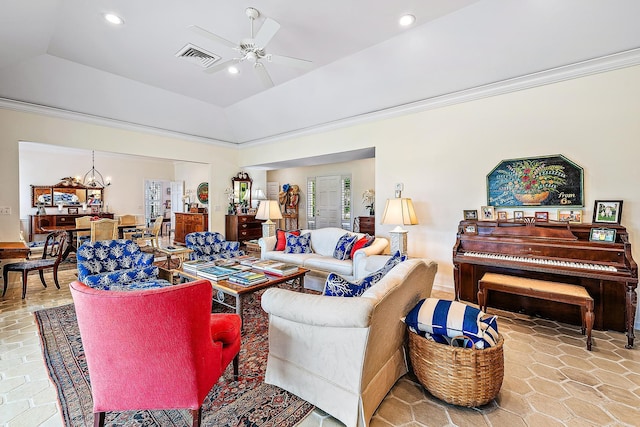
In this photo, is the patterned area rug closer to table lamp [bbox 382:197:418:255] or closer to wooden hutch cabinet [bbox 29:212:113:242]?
table lamp [bbox 382:197:418:255]

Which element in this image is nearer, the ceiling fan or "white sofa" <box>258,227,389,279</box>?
the ceiling fan

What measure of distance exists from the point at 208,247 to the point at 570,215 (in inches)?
192

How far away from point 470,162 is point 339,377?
11.5 ft

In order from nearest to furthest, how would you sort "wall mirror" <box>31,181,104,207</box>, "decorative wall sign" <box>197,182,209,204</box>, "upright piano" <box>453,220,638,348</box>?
"upright piano" <box>453,220,638,348</box> → "wall mirror" <box>31,181,104,207</box> → "decorative wall sign" <box>197,182,209,204</box>

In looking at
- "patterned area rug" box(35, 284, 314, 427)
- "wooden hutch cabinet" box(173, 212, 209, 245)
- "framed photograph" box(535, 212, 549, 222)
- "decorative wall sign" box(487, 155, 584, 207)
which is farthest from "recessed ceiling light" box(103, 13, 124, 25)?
"framed photograph" box(535, 212, 549, 222)

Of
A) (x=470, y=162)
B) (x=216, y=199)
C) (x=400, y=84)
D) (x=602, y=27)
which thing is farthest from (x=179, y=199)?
(x=602, y=27)

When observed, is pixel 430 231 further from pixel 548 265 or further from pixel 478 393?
pixel 478 393

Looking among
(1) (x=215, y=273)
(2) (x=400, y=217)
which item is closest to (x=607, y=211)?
(2) (x=400, y=217)

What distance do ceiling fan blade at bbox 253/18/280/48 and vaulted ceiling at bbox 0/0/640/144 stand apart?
338mm

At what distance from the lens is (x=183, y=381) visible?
1.45m

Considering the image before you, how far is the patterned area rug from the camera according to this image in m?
1.74

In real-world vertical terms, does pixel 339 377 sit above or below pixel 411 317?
below

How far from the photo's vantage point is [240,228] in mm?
7398

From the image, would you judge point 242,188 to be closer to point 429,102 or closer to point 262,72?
point 262,72
